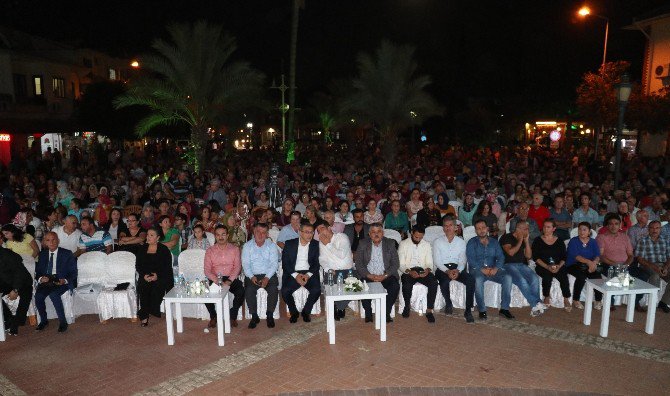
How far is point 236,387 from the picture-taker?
579cm

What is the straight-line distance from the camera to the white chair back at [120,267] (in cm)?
807

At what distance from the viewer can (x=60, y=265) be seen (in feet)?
25.2

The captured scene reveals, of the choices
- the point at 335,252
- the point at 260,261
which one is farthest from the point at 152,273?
the point at 335,252

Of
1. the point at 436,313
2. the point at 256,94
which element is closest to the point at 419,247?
the point at 436,313

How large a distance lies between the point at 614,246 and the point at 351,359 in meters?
4.86

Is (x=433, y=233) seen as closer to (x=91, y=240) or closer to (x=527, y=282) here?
(x=527, y=282)

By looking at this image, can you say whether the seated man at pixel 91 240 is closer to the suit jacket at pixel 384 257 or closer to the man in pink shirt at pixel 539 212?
the suit jacket at pixel 384 257

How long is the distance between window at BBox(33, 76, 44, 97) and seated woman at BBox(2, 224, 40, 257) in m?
27.3

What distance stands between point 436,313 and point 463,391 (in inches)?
93.9

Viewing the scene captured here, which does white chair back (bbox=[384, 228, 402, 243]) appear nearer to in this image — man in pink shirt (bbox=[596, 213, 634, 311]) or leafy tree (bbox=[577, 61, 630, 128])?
man in pink shirt (bbox=[596, 213, 634, 311])

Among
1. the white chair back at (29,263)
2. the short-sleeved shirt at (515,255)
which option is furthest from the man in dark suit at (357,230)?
the white chair back at (29,263)

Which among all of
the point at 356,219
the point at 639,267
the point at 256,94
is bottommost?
the point at 639,267

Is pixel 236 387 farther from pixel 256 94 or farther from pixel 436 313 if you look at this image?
pixel 256 94

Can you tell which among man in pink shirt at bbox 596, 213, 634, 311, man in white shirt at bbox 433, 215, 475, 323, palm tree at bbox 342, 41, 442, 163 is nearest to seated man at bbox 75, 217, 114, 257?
man in white shirt at bbox 433, 215, 475, 323
